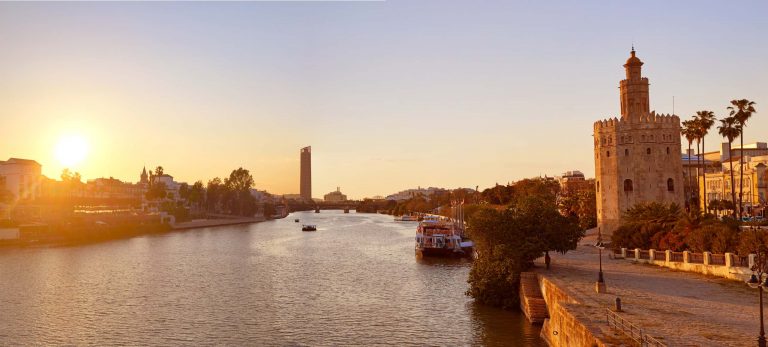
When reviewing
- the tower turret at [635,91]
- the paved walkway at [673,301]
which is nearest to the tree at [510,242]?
the paved walkway at [673,301]

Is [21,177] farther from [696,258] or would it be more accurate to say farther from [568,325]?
[568,325]

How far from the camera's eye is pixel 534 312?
36000 mm

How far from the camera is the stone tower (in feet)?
226

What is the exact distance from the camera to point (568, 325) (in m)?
26.0

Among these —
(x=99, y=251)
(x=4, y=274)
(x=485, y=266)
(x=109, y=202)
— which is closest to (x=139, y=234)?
(x=99, y=251)

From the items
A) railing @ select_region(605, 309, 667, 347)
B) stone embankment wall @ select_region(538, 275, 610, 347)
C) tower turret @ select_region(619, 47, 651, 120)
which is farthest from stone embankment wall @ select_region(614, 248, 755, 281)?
tower turret @ select_region(619, 47, 651, 120)

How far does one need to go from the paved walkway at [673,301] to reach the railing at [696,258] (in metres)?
1.59

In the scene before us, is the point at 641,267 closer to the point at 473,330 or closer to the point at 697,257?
the point at 697,257

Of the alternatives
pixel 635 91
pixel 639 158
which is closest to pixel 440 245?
pixel 639 158

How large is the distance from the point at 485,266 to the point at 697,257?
52.0 feet

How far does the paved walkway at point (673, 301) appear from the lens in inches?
920

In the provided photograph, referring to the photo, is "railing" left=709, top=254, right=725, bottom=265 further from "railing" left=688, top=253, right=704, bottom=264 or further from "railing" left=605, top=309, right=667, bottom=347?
"railing" left=605, top=309, right=667, bottom=347

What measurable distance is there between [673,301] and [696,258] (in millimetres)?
14300

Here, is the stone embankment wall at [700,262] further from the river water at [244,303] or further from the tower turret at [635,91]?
the tower turret at [635,91]
